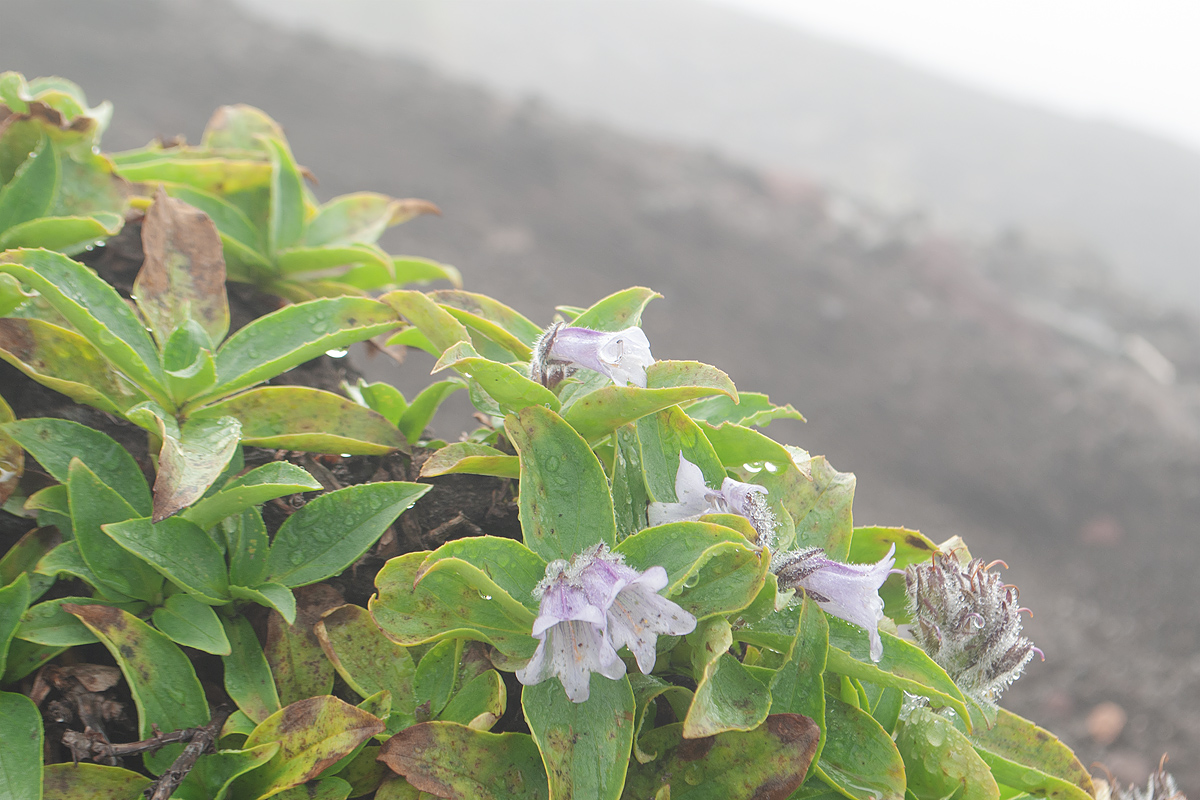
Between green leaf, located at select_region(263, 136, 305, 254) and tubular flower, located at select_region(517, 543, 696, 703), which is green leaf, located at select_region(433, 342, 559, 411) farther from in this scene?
green leaf, located at select_region(263, 136, 305, 254)

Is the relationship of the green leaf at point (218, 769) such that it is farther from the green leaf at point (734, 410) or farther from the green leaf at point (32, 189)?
the green leaf at point (32, 189)

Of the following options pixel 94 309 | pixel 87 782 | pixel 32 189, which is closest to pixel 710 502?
pixel 87 782

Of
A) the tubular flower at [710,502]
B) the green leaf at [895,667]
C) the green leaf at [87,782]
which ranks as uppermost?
the tubular flower at [710,502]

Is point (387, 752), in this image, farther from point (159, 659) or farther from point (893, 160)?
point (893, 160)

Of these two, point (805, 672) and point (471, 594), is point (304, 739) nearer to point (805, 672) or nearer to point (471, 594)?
point (471, 594)

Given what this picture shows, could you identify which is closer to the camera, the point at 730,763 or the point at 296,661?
the point at 730,763

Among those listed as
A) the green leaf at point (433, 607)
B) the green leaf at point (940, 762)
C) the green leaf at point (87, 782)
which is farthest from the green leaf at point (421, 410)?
the green leaf at point (940, 762)
